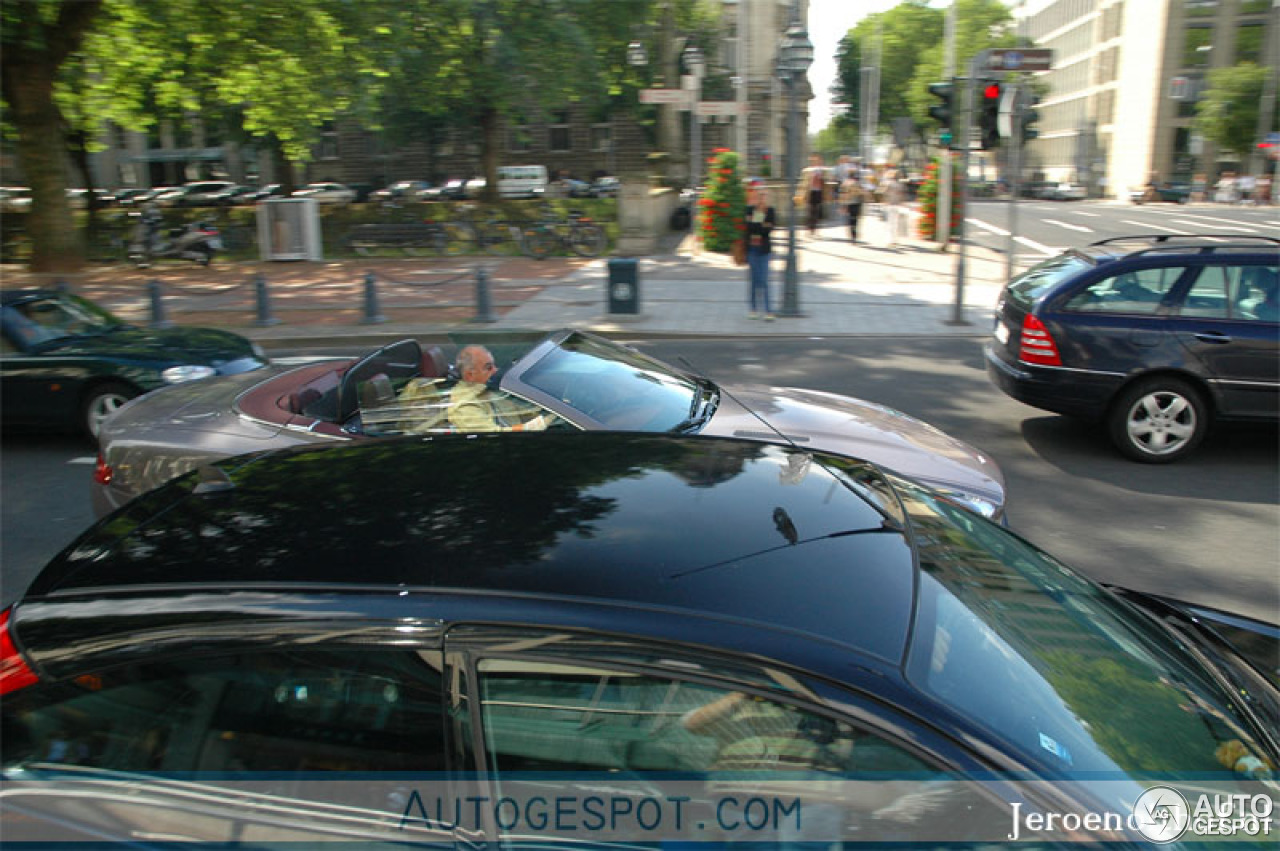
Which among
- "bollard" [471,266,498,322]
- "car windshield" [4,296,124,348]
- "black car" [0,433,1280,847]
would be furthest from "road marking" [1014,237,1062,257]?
"black car" [0,433,1280,847]

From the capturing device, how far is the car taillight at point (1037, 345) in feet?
26.2

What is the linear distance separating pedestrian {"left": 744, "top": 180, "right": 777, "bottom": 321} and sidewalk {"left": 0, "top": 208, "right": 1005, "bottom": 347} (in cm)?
34

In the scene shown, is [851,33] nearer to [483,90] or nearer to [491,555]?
[483,90]

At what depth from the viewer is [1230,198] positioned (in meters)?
41.8

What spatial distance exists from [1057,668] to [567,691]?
3.68 feet

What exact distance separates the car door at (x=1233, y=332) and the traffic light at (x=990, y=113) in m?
7.50

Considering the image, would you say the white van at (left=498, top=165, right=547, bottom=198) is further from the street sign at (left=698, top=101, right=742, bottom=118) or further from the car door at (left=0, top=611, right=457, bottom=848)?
the car door at (left=0, top=611, right=457, bottom=848)

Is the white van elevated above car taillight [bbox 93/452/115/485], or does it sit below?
above

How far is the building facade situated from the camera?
63531 mm

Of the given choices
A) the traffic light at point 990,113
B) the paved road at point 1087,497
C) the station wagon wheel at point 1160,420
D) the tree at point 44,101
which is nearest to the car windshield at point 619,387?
the paved road at point 1087,497

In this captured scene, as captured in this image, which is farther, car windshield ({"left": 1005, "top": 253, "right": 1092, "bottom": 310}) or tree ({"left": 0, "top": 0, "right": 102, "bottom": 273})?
tree ({"left": 0, "top": 0, "right": 102, "bottom": 273})

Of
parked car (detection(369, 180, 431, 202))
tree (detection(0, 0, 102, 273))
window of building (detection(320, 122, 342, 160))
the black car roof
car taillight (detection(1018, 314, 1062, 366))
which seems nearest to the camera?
the black car roof

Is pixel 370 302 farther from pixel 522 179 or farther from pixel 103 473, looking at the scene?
pixel 522 179

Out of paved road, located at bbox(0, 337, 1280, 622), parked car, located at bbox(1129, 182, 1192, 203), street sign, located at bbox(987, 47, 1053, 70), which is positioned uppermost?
street sign, located at bbox(987, 47, 1053, 70)
